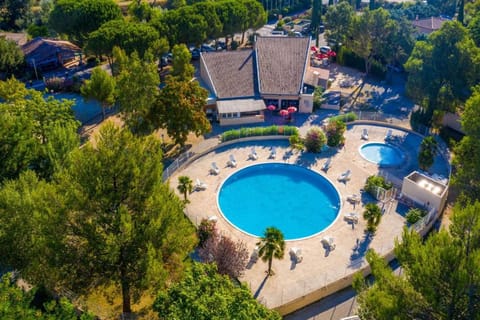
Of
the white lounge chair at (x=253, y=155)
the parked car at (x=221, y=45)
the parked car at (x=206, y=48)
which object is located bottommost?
the white lounge chair at (x=253, y=155)

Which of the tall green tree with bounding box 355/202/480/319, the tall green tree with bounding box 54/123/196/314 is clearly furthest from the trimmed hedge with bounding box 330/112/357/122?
the tall green tree with bounding box 54/123/196/314

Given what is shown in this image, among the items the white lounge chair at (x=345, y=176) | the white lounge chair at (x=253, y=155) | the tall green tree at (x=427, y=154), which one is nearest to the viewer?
the tall green tree at (x=427, y=154)

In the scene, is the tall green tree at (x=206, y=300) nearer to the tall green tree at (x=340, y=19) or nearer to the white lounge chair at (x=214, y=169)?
the white lounge chair at (x=214, y=169)

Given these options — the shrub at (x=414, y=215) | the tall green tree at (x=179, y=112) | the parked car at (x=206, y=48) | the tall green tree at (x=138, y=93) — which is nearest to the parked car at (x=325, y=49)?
the parked car at (x=206, y=48)

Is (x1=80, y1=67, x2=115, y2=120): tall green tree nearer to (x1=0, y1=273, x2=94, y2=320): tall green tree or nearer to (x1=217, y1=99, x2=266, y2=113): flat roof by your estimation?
(x1=217, y1=99, x2=266, y2=113): flat roof

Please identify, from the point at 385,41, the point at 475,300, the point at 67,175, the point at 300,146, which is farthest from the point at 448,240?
the point at 385,41

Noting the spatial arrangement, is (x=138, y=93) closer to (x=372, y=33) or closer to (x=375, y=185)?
(x=375, y=185)

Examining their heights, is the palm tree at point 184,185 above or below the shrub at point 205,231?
above
